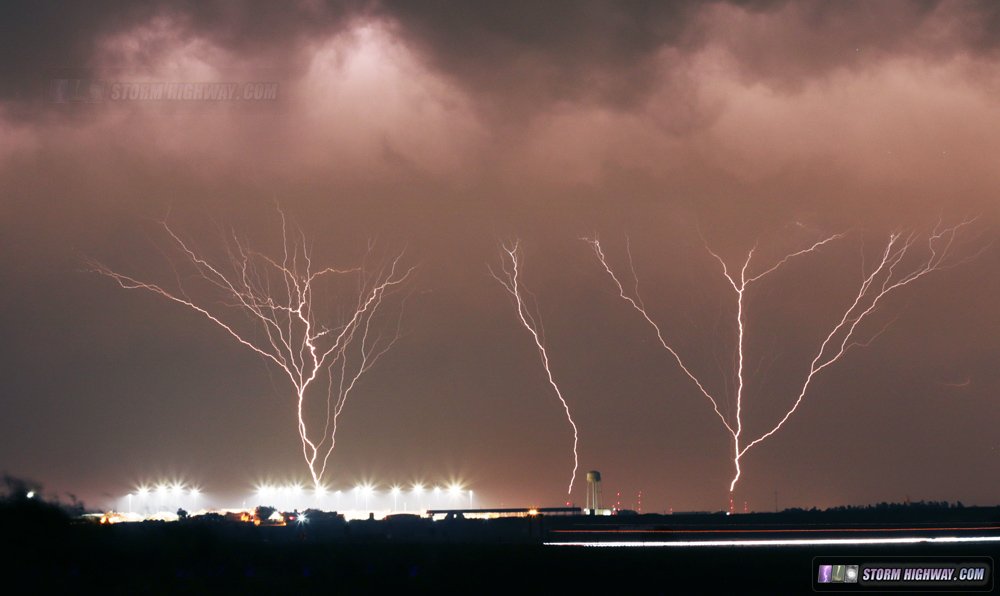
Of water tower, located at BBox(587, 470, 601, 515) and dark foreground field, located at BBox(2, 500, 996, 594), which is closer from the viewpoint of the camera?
dark foreground field, located at BBox(2, 500, 996, 594)

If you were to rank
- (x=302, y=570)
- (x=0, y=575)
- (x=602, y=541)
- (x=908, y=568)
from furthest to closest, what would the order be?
1. (x=602, y=541)
2. (x=302, y=570)
3. (x=908, y=568)
4. (x=0, y=575)

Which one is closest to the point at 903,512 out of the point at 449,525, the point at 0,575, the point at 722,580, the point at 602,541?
the point at 449,525

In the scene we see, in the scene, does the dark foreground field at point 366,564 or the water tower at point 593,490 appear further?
the water tower at point 593,490

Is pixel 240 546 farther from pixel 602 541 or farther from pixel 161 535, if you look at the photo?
pixel 602 541

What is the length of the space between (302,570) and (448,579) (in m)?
3.47

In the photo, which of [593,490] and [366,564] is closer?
[366,564]

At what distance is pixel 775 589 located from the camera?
2731 cm

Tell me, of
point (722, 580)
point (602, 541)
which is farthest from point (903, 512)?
point (722, 580)

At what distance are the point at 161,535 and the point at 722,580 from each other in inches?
671

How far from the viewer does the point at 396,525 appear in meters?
51.8

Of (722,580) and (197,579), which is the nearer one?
(197,579)

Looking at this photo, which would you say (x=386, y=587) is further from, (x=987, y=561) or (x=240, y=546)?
(x=987, y=561)

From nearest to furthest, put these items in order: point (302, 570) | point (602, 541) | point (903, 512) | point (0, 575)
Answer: point (0, 575)
point (302, 570)
point (602, 541)
point (903, 512)

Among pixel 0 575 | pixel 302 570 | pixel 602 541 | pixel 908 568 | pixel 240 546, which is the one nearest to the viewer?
pixel 0 575
